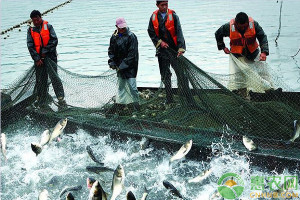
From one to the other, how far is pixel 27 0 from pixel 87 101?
43080 millimetres

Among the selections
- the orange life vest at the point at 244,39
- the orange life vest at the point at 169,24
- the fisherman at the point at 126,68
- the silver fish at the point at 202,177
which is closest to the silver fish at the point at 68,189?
the silver fish at the point at 202,177

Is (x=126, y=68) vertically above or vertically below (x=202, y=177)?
above

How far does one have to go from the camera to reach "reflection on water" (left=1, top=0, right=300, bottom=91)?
13.8m

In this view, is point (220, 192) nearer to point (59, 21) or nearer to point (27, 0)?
point (59, 21)

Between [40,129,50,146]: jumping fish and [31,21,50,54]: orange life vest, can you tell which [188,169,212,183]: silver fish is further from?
[31,21,50,54]: orange life vest

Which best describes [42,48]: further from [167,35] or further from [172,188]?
[172,188]

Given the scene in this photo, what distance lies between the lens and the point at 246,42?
690cm

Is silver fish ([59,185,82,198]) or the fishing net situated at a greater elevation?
the fishing net

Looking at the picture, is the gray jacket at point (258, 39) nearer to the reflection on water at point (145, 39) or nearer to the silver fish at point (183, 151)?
the silver fish at point (183, 151)

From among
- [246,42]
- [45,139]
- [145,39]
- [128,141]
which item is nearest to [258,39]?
[246,42]

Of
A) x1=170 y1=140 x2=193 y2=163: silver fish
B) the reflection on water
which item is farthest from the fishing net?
the reflection on water

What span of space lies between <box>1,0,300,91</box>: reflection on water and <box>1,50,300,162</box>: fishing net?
14.2ft

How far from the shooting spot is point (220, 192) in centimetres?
482

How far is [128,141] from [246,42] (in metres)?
3.01
